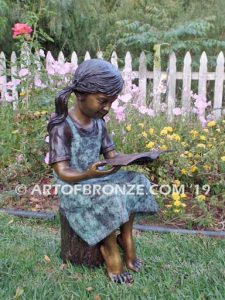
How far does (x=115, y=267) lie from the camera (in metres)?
2.67

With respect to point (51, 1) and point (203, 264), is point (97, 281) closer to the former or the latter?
point (203, 264)

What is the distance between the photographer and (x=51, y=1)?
26.3ft

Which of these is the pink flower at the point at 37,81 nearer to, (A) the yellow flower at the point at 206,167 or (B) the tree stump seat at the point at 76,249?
(A) the yellow flower at the point at 206,167

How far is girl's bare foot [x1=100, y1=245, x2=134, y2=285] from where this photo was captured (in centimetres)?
266

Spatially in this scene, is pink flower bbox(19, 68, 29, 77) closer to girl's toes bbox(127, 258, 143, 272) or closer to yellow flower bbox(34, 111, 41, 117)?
yellow flower bbox(34, 111, 41, 117)

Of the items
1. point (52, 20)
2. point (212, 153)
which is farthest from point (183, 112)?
point (52, 20)

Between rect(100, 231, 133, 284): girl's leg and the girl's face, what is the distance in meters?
0.74

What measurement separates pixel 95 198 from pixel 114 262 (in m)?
0.43

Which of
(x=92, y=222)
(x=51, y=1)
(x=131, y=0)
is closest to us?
(x=92, y=222)

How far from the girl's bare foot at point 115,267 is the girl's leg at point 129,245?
0.36ft

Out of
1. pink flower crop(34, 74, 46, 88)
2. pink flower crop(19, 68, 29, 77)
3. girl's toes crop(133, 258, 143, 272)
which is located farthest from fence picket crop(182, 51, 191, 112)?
girl's toes crop(133, 258, 143, 272)

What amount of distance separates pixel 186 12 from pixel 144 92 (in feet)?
10.00

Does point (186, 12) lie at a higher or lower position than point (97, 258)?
higher

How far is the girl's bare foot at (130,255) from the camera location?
2760 mm
